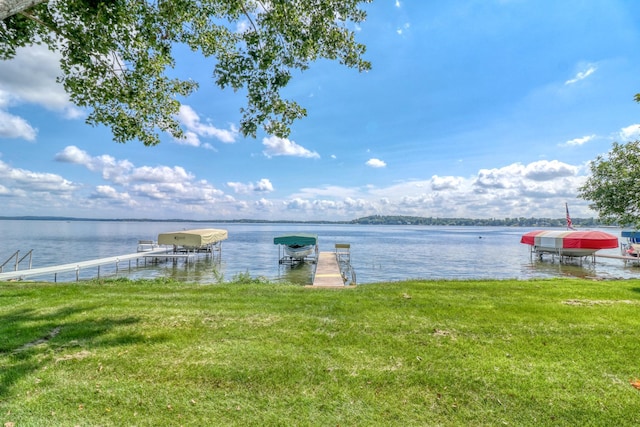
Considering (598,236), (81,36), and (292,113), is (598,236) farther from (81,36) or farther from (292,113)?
(81,36)

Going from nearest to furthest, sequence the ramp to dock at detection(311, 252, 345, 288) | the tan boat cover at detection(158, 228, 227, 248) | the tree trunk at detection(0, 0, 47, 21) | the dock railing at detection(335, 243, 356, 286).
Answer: the tree trunk at detection(0, 0, 47, 21)
the ramp to dock at detection(311, 252, 345, 288)
the dock railing at detection(335, 243, 356, 286)
the tan boat cover at detection(158, 228, 227, 248)

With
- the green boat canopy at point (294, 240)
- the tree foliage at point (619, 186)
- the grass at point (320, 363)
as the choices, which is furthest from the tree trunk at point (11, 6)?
the green boat canopy at point (294, 240)

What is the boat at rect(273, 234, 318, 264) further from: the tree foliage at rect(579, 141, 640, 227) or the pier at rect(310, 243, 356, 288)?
the tree foliage at rect(579, 141, 640, 227)

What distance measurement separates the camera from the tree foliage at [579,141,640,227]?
32.2 ft

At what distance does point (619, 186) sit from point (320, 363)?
457 inches

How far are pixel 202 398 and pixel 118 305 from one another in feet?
16.1

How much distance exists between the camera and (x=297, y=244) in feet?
91.5

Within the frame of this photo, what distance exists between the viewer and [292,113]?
675cm

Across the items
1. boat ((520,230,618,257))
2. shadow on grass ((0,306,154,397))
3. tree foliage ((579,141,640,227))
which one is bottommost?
boat ((520,230,618,257))

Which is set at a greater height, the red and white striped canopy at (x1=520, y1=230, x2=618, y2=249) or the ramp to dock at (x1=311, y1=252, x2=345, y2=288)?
the red and white striped canopy at (x1=520, y1=230, x2=618, y2=249)

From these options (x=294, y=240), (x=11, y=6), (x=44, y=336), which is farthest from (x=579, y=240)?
(x=11, y=6)

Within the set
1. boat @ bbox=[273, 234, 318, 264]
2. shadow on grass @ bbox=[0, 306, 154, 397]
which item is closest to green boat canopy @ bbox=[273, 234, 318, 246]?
boat @ bbox=[273, 234, 318, 264]

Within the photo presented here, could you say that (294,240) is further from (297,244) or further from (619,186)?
(619,186)

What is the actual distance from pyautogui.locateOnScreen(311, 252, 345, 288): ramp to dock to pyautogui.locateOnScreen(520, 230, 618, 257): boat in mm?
22429
